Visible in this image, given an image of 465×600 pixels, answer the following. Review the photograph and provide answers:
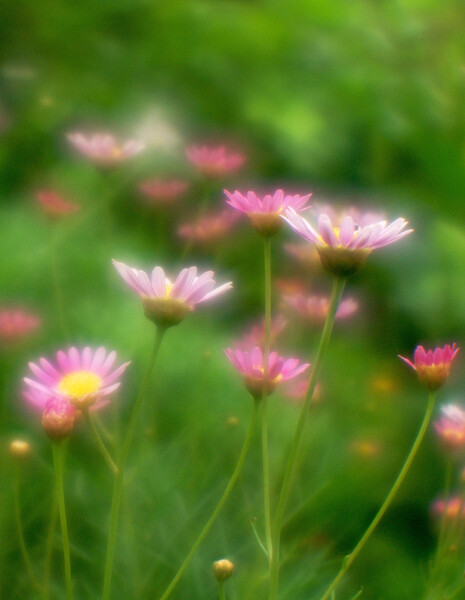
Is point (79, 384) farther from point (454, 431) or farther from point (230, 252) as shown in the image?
point (230, 252)

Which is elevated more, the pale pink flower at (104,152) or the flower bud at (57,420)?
the pale pink flower at (104,152)

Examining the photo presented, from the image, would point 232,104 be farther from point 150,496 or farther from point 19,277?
point 150,496

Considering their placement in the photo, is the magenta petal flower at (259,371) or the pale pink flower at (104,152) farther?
the pale pink flower at (104,152)

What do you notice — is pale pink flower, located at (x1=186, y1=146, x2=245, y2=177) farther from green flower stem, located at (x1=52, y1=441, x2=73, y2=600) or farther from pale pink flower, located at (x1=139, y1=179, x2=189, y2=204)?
green flower stem, located at (x1=52, y1=441, x2=73, y2=600)

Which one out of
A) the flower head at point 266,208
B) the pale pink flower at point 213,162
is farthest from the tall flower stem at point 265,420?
the pale pink flower at point 213,162

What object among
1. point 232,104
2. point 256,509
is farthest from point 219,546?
point 232,104

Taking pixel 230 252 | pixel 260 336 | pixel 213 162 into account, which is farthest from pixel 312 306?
pixel 230 252

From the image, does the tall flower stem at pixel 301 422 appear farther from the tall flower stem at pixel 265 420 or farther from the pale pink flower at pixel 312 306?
the pale pink flower at pixel 312 306
